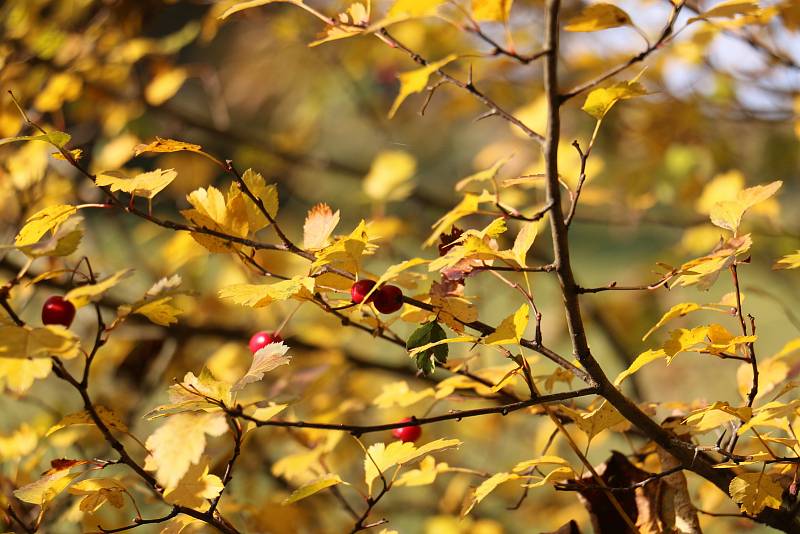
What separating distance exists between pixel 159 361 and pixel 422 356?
1135 millimetres

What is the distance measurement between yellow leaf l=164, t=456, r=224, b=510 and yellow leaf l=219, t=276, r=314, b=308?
0.14 metres

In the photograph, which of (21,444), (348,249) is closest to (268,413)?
(348,249)

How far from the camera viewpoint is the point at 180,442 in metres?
0.50

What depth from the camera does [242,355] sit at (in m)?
1.77

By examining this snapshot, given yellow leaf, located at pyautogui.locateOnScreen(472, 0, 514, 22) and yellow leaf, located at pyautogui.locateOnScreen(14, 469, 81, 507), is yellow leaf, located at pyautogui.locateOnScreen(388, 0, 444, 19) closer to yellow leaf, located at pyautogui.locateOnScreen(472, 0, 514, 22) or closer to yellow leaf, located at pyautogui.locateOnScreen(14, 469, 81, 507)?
yellow leaf, located at pyautogui.locateOnScreen(472, 0, 514, 22)

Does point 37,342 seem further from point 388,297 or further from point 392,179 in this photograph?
Result: point 392,179

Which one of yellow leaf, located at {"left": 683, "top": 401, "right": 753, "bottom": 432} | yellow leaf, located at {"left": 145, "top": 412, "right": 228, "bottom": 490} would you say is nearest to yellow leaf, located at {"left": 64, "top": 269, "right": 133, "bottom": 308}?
yellow leaf, located at {"left": 145, "top": 412, "right": 228, "bottom": 490}

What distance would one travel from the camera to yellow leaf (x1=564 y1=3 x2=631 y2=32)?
0.53 meters

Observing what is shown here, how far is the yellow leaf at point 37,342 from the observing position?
0.51 m

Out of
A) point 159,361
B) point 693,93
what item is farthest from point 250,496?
point 693,93

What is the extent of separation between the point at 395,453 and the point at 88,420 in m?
0.26

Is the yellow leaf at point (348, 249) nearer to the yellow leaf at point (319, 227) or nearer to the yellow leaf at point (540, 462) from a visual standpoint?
the yellow leaf at point (319, 227)

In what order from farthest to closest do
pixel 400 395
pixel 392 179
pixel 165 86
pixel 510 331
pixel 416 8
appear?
pixel 165 86
pixel 392 179
pixel 400 395
pixel 510 331
pixel 416 8

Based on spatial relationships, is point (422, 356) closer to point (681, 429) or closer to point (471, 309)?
point (471, 309)
